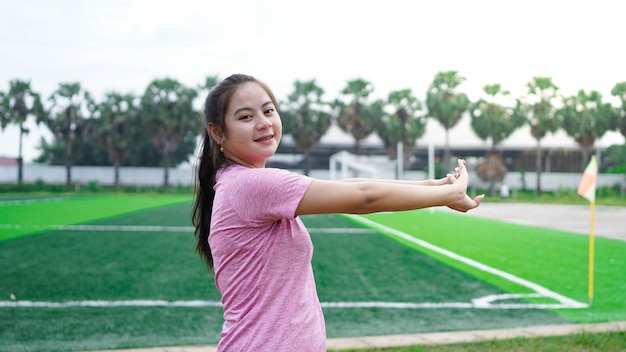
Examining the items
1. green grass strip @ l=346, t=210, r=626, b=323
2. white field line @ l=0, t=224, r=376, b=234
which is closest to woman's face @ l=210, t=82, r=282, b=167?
green grass strip @ l=346, t=210, r=626, b=323

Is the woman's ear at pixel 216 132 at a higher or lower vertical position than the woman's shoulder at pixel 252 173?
higher

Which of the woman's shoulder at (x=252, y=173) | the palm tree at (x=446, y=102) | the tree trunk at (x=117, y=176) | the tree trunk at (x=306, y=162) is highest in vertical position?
the palm tree at (x=446, y=102)

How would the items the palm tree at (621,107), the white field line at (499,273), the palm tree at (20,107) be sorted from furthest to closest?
1. the palm tree at (20,107)
2. the white field line at (499,273)
3. the palm tree at (621,107)

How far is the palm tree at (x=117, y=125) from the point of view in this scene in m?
47.5

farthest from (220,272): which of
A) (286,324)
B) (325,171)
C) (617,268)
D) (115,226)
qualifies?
(325,171)

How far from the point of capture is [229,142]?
5.64 ft

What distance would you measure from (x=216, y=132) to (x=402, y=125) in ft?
149

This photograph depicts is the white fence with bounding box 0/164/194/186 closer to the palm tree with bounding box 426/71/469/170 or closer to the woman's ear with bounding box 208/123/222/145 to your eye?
the palm tree with bounding box 426/71/469/170

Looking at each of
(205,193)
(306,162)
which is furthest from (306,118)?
(205,193)

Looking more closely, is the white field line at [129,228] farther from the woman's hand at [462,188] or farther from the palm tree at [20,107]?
the palm tree at [20,107]

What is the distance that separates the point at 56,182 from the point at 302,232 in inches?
1815

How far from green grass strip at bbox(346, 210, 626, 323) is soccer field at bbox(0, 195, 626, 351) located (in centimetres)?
2

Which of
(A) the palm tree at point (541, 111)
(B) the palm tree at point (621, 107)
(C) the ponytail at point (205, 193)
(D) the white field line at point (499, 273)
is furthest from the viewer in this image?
(A) the palm tree at point (541, 111)

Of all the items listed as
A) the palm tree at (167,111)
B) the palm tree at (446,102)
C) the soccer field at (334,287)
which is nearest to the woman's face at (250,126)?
the soccer field at (334,287)
